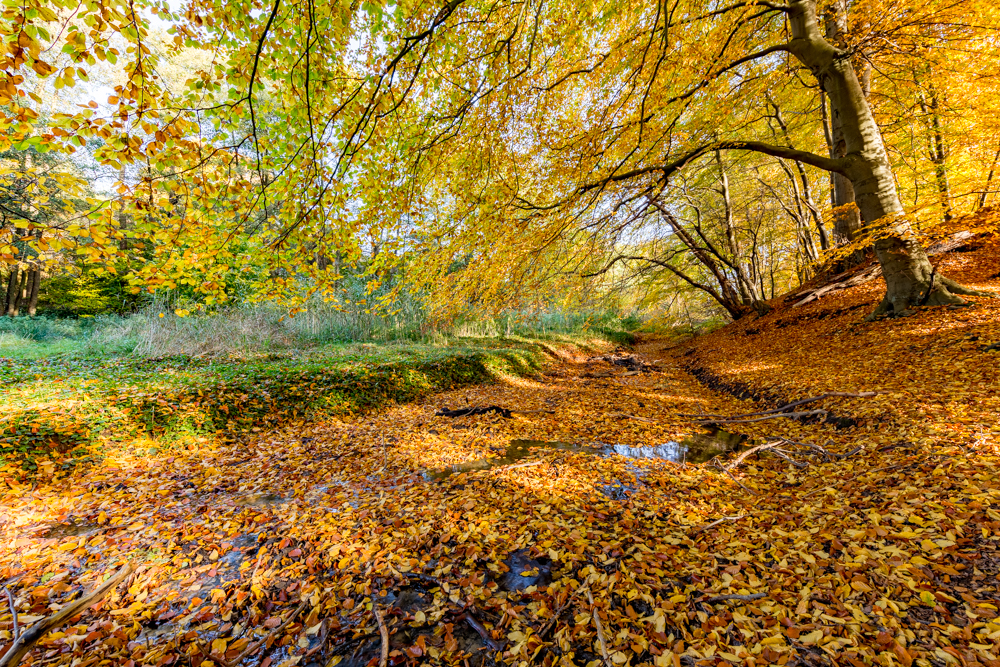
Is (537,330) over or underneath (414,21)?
underneath

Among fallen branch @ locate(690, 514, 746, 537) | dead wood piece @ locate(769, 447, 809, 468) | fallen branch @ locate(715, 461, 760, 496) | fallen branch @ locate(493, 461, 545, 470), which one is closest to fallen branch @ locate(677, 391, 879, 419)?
dead wood piece @ locate(769, 447, 809, 468)

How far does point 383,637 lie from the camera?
182cm

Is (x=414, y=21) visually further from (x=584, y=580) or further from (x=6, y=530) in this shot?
(x=6, y=530)

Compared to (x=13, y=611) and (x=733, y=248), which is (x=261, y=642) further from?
(x=733, y=248)

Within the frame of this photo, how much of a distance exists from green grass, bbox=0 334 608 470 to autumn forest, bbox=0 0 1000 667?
0.17 ft

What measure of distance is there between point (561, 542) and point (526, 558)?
29 centimetres

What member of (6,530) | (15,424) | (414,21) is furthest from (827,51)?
(15,424)

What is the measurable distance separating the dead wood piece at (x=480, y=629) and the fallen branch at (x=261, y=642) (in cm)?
93

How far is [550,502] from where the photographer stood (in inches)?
126

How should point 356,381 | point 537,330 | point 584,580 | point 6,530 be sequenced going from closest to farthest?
point 584,580
point 6,530
point 356,381
point 537,330

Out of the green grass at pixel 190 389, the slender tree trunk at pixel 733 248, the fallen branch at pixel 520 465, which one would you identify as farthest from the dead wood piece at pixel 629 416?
the slender tree trunk at pixel 733 248

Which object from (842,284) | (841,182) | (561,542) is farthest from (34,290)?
(842,284)

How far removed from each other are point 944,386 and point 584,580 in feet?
15.3

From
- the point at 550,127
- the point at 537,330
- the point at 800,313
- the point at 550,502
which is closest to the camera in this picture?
the point at 550,502
